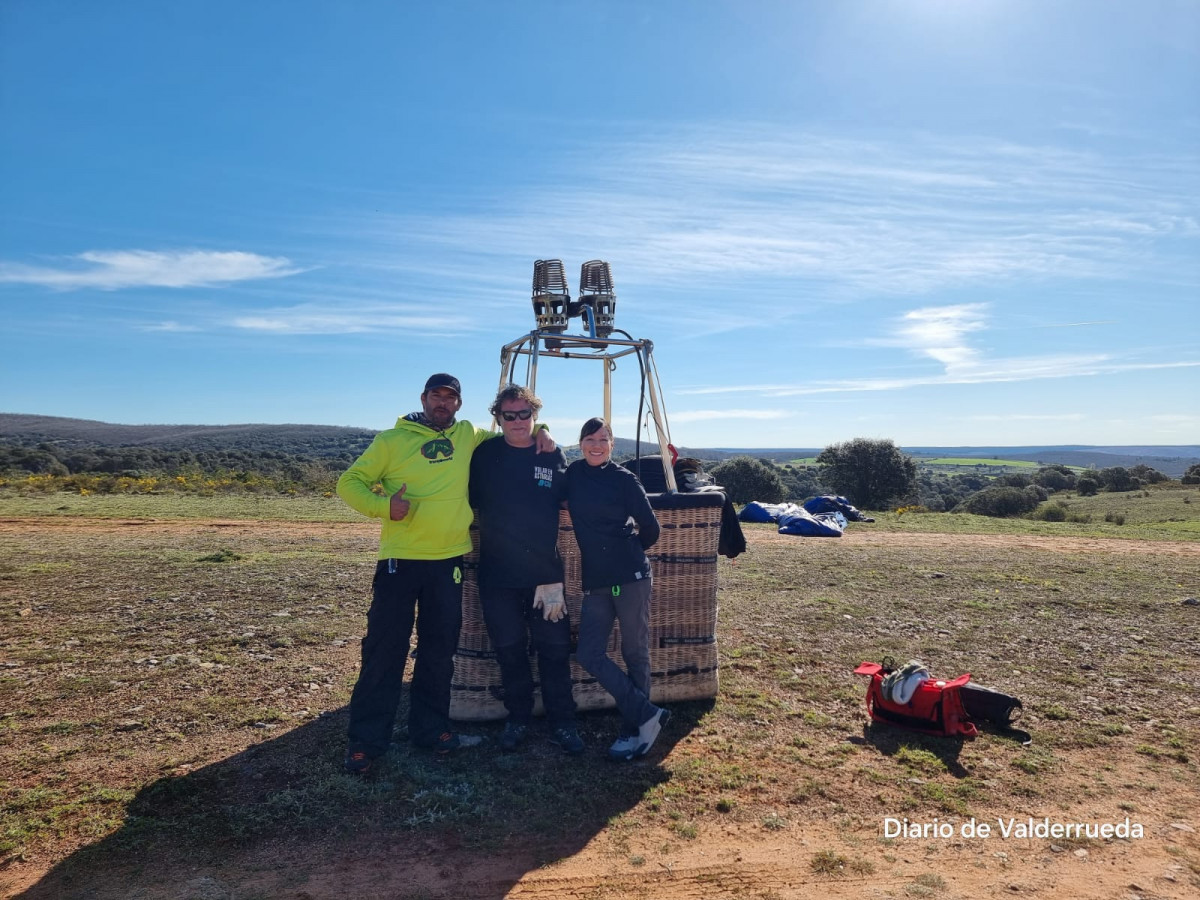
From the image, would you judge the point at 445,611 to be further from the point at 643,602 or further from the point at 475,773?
the point at 643,602

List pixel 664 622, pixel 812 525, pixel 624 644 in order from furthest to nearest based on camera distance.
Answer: pixel 812 525, pixel 664 622, pixel 624 644

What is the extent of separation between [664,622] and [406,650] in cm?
171

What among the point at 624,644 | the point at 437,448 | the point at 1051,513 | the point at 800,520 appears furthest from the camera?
the point at 1051,513

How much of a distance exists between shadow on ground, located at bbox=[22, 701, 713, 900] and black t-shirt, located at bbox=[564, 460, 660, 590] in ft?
3.52

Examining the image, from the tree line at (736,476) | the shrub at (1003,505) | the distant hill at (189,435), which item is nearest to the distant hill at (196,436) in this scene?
the distant hill at (189,435)

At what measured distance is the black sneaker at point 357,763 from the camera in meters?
3.85

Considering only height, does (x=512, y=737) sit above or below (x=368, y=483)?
below

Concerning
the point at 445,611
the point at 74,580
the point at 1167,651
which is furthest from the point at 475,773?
the point at 74,580

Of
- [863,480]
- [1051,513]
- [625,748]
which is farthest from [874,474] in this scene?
[625,748]

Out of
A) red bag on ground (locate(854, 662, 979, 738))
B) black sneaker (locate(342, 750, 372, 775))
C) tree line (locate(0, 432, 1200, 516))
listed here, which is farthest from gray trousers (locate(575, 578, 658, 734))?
tree line (locate(0, 432, 1200, 516))

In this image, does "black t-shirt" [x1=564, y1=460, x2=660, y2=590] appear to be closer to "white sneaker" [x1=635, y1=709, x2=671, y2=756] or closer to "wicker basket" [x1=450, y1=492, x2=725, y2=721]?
"wicker basket" [x1=450, y1=492, x2=725, y2=721]

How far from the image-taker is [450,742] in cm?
418

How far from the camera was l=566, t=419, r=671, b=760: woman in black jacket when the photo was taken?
418 cm

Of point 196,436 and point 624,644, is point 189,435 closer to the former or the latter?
point 196,436
